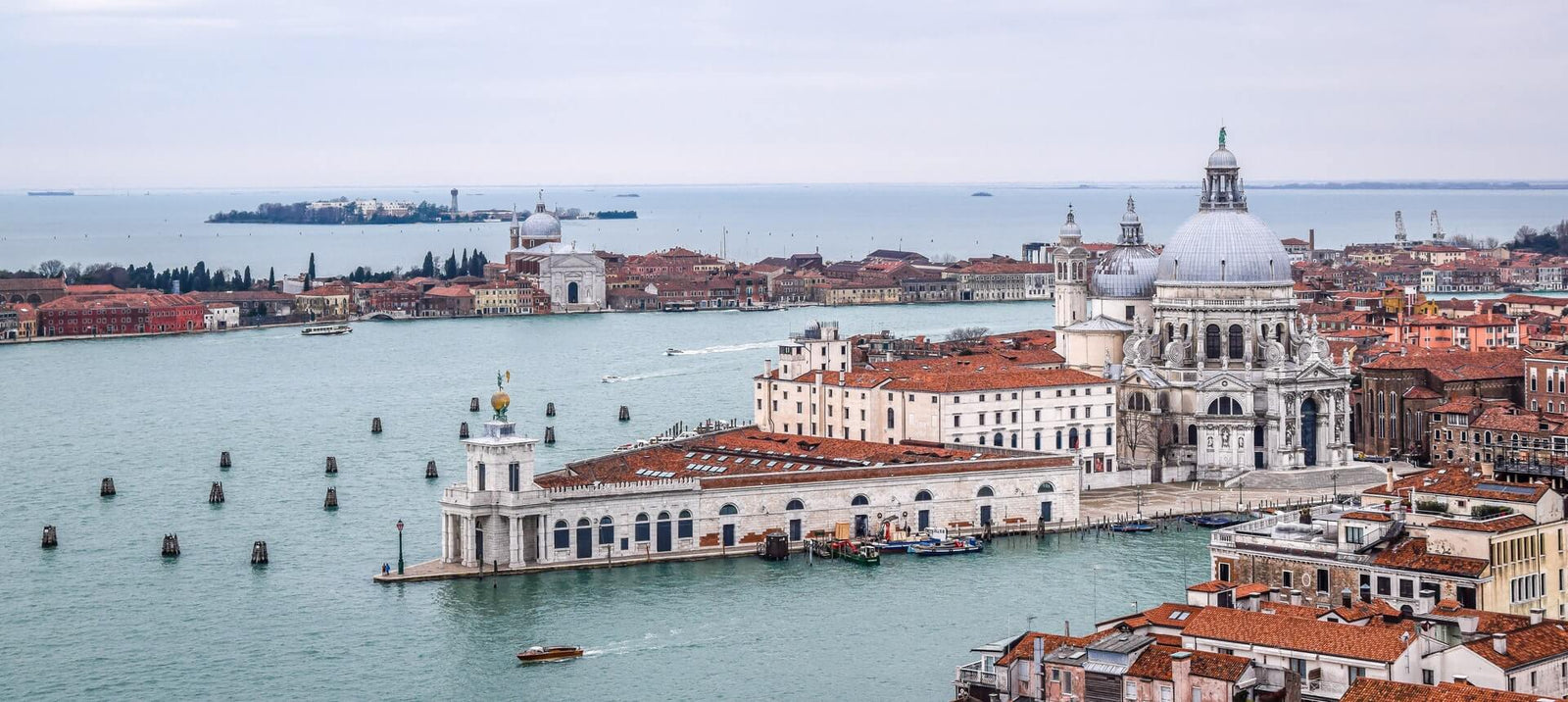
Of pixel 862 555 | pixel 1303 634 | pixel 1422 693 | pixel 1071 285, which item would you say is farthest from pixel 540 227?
pixel 1422 693

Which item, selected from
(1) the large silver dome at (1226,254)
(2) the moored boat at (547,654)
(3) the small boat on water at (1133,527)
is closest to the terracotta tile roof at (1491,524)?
(2) the moored boat at (547,654)

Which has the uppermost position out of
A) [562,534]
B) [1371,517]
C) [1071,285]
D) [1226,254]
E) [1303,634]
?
[1226,254]

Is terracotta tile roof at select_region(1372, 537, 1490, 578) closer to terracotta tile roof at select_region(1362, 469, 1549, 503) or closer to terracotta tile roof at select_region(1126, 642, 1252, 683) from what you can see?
terracotta tile roof at select_region(1362, 469, 1549, 503)

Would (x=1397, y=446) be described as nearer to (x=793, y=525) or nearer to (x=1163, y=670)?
(x=793, y=525)

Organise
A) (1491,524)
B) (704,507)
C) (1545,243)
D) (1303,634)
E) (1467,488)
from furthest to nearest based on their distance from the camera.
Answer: (1545,243) → (704,507) → (1467,488) → (1491,524) → (1303,634)

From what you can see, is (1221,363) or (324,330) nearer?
(1221,363)

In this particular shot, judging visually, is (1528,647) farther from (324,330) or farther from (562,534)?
(324,330)
